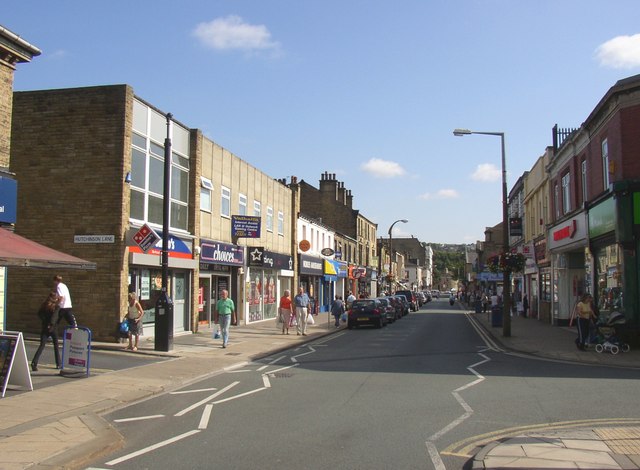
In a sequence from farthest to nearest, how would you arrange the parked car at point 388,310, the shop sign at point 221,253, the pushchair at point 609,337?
the parked car at point 388,310
the shop sign at point 221,253
the pushchair at point 609,337

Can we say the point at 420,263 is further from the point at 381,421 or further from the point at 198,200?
the point at 381,421

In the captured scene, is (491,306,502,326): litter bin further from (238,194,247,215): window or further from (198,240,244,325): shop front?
(238,194,247,215): window

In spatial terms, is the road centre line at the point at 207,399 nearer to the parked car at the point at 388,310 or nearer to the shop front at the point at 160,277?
the shop front at the point at 160,277

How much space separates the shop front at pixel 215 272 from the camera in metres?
24.0

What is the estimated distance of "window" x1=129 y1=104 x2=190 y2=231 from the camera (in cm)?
1950

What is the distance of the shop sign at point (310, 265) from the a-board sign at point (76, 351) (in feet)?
84.1

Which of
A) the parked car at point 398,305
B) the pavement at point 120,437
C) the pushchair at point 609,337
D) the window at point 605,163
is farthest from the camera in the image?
the parked car at point 398,305

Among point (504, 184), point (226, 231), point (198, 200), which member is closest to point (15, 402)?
point (198, 200)

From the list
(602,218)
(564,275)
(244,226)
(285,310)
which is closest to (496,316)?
(564,275)

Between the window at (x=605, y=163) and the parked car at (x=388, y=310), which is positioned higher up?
the window at (x=605, y=163)

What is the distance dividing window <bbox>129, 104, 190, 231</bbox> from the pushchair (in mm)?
14396

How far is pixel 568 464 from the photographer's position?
6020 mm

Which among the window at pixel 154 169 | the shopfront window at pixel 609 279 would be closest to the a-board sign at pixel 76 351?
the window at pixel 154 169

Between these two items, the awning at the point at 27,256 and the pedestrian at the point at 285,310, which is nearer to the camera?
the awning at the point at 27,256
